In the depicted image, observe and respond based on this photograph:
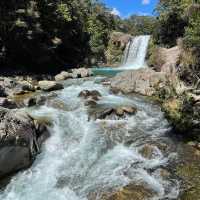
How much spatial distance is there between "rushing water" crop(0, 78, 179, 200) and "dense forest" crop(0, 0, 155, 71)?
63.2 ft

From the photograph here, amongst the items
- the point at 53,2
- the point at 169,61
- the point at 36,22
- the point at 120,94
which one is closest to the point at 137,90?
the point at 120,94

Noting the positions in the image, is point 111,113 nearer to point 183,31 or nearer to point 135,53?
point 183,31

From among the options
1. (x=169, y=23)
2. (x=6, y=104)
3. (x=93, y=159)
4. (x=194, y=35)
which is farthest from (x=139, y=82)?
(x=169, y=23)

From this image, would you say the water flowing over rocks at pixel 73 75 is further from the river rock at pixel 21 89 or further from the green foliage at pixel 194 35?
the green foliage at pixel 194 35

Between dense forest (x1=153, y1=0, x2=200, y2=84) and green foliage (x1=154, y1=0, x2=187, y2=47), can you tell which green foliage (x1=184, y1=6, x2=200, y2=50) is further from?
green foliage (x1=154, y1=0, x2=187, y2=47)

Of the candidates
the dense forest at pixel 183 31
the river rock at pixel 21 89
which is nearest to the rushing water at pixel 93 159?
the dense forest at pixel 183 31

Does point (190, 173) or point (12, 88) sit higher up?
point (12, 88)

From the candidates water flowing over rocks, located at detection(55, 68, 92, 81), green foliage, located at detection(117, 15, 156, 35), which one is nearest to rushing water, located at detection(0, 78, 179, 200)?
water flowing over rocks, located at detection(55, 68, 92, 81)

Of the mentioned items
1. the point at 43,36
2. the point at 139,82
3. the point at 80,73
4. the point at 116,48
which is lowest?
the point at 80,73

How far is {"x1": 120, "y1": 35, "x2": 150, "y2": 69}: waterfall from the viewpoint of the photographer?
2157 inches

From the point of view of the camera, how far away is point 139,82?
29094 millimetres

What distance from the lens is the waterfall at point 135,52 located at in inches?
2157

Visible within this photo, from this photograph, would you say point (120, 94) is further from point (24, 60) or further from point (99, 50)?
point (99, 50)

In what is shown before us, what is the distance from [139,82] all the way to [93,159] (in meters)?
13.9
